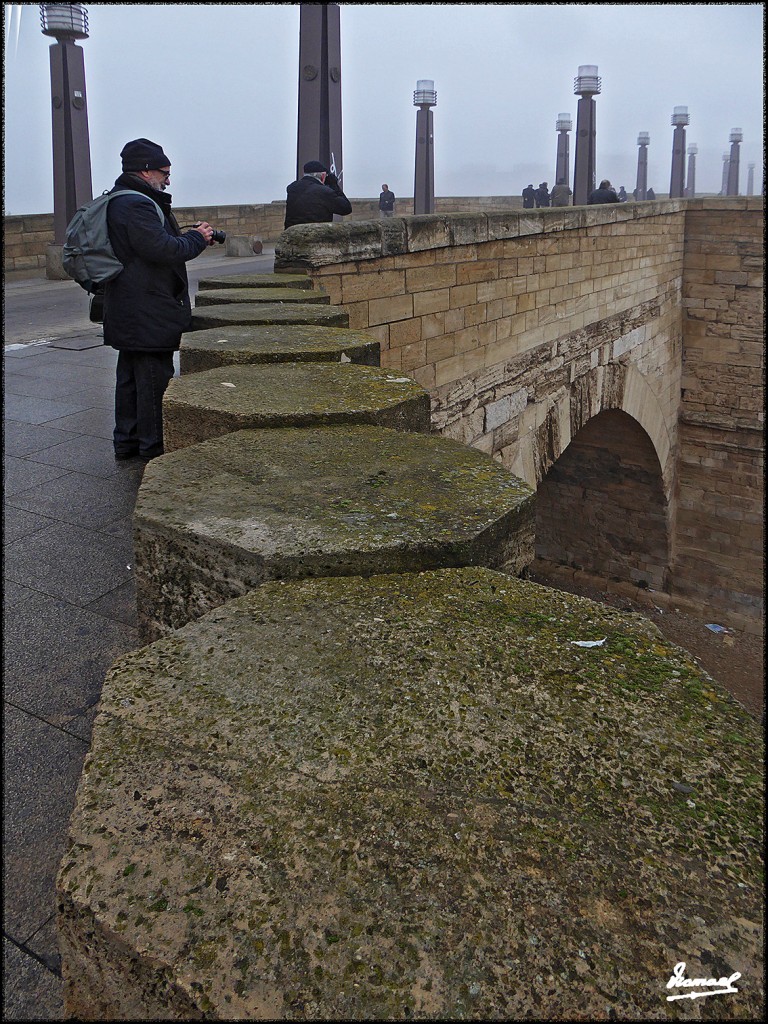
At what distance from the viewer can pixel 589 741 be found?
1.02 metres

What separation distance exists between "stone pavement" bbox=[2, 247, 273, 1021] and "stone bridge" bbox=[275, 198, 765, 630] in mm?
1855

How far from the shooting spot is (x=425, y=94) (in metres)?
17.8

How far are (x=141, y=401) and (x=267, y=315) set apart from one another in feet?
2.28

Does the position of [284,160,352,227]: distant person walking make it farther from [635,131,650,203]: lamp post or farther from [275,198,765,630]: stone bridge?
[635,131,650,203]: lamp post

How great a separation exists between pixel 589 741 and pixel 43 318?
29.0ft

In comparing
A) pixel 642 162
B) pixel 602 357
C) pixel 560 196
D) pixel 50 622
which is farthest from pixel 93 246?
pixel 642 162


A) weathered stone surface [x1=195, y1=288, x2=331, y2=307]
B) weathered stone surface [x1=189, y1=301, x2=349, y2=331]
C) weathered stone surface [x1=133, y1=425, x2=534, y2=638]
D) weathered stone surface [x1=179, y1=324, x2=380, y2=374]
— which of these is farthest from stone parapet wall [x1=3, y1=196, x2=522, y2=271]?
weathered stone surface [x1=133, y1=425, x2=534, y2=638]

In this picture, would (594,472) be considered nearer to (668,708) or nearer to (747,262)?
(747,262)

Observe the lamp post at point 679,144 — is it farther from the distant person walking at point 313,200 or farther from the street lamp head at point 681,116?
the distant person walking at point 313,200

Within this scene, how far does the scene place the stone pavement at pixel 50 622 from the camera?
1281 millimetres

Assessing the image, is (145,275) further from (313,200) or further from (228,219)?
(228,219)

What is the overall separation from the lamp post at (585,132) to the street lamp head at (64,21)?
30.8 ft

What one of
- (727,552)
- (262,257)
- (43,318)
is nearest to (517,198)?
(262,257)

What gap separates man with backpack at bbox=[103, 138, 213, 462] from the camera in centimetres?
354
